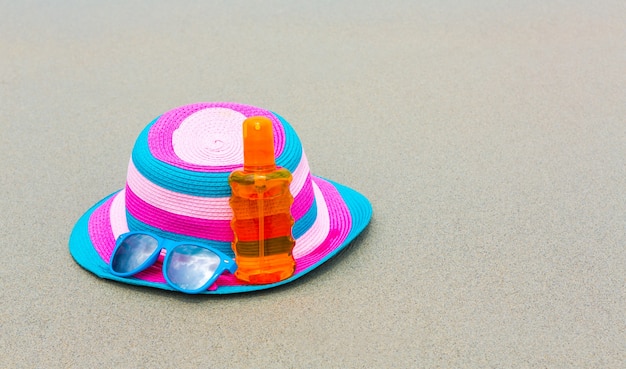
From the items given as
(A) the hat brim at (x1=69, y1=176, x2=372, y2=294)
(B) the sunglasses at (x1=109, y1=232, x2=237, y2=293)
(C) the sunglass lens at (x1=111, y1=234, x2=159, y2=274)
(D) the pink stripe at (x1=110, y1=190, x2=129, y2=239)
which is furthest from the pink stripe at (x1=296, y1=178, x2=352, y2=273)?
(D) the pink stripe at (x1=110, y1=190, x2=129, y2=239)

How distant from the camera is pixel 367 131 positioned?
3.32 m

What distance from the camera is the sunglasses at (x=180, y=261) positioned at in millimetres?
2180

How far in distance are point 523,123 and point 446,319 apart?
1.48 meters

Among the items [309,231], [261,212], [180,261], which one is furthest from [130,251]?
[309,231]

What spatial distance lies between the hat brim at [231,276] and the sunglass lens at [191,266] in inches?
1.3

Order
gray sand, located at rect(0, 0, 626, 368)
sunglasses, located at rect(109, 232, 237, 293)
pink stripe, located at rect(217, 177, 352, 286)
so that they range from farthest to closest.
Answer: pink stripe, located at rect(217, 177, 352, 286), sunglasses, located at rect(109, 232, 237, 293), gray sand, located at rect(0, 0, 626, 368)

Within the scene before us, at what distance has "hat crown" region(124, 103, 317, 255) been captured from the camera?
2.17 m

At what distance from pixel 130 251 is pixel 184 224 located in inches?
7.3

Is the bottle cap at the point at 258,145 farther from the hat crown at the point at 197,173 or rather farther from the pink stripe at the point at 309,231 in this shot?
the pink stripe at the point at 309,231

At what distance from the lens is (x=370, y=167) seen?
9.88 ft

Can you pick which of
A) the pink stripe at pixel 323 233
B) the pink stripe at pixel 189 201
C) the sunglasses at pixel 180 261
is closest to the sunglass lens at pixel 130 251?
the sunglasses at pixel 180 261

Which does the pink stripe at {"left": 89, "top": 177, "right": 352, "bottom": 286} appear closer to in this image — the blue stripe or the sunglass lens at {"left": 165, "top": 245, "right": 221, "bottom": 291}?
the sunglass lens at {"left": 165, "top": 245, "right": 221, "bottom": 291}

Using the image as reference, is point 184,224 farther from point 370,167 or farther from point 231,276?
point 370,167

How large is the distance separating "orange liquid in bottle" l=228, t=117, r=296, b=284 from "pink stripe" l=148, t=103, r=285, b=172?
0.10 metres
